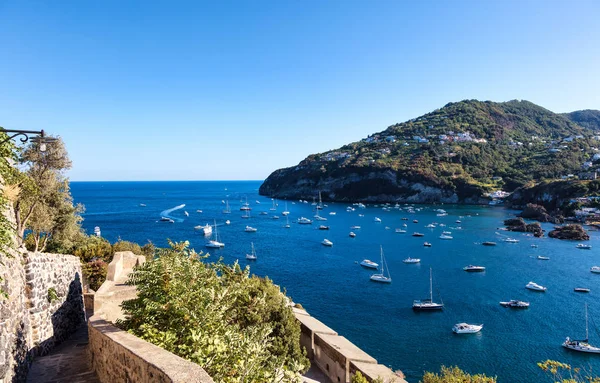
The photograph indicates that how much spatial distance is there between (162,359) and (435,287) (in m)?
39.0

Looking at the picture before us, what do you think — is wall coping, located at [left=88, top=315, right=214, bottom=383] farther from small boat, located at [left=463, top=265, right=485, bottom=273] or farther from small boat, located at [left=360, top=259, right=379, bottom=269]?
small boat, located at [left=463, top=265, right=485, bottom=273]

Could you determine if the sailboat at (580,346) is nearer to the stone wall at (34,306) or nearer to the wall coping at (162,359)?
the stone wall at (34,306)

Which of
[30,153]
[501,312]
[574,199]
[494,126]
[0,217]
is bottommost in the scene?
[501,312]

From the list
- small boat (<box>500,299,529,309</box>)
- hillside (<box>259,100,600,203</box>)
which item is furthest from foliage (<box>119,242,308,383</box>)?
hillside (<box>259,100,600,203</box>)

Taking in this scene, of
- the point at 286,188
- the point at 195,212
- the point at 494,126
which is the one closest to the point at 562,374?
the point at 195,212

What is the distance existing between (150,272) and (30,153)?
14.6 meters

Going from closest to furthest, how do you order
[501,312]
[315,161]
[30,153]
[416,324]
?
[30,153]
[416,324]
[501,312]
[315,161]

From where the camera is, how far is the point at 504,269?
Answer: 149ft

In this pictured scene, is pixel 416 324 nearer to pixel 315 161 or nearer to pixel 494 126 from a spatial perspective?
pixel 315 161

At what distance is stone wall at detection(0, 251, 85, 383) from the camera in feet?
19.8

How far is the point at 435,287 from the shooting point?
38719 mm

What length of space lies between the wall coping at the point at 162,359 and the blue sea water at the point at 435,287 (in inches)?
834

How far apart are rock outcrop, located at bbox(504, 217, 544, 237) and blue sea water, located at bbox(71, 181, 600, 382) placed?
2661mm

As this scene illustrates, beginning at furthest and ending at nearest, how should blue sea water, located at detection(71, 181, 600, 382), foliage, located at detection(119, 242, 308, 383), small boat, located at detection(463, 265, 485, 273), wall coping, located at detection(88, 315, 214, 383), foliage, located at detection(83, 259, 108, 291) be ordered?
1. small boat, located at detection(463, 265, 485, 273)
2. blue sea water, located at detection(71, 181, 600, 382)
3. foliage, located at detection(83, 259, 108, 291)
4. foliage, located at detection(119, 242, 308, 383)
5. wall coping, located at detection(88, 315, 214, 383)
